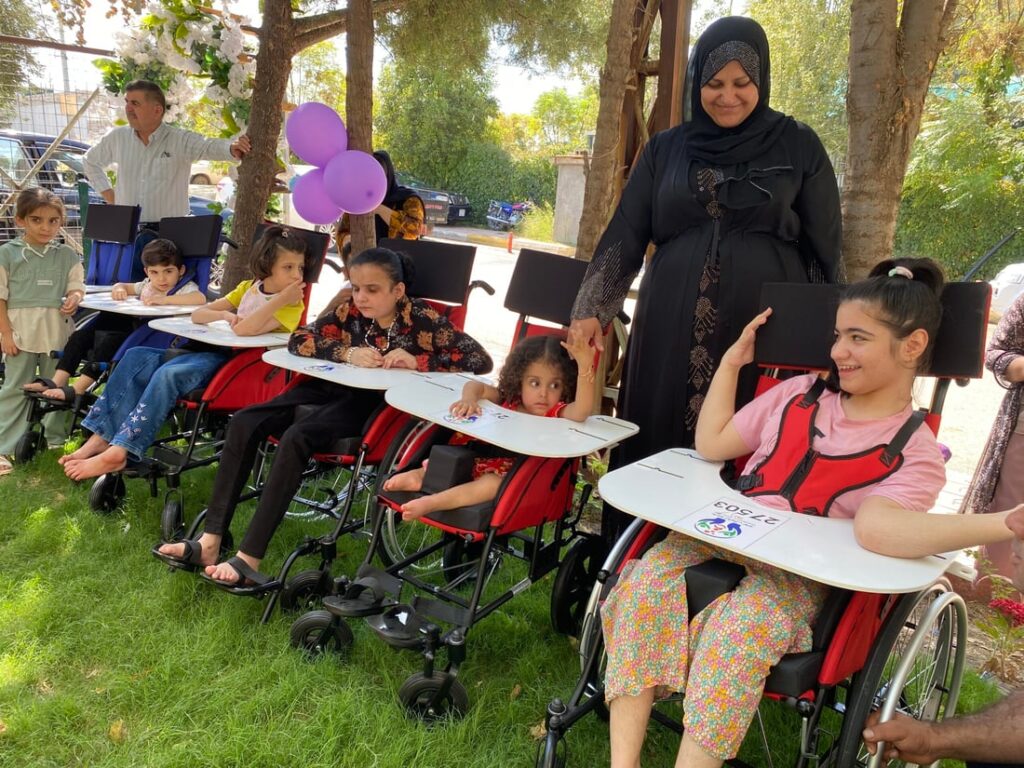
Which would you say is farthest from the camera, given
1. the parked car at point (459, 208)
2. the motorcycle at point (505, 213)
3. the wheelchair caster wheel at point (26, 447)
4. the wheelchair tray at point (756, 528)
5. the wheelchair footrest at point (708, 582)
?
the parked car at point (459, 208)

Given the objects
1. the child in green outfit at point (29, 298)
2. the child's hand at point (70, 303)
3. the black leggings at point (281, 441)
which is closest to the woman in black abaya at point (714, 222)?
the black leggings at point (281, 441)

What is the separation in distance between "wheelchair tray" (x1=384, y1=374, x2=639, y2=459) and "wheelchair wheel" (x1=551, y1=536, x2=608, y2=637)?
1.57 feet

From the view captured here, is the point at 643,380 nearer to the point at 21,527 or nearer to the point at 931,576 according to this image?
the point at 931,576

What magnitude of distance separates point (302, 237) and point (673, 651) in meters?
2.65

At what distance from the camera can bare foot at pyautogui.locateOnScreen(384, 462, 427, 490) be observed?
96.7 inches

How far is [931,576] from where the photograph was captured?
1537 mm

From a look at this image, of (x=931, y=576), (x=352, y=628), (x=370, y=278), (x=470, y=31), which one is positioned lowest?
(x=352, y=628)

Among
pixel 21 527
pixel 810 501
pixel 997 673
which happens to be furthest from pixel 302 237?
pixel 997 673

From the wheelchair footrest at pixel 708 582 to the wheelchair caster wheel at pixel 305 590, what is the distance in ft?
4.48

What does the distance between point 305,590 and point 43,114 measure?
732cm

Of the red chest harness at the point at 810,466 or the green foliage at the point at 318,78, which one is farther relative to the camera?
the green foliage at the point at 318,78

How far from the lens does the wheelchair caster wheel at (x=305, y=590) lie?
2627mm

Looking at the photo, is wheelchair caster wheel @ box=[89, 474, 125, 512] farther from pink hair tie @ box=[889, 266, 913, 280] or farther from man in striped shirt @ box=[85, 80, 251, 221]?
pink hair tie @ box=[889, 266, 913, 280]

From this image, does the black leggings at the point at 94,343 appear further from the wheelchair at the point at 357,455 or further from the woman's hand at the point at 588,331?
the woman's hand at the point at 588,331
